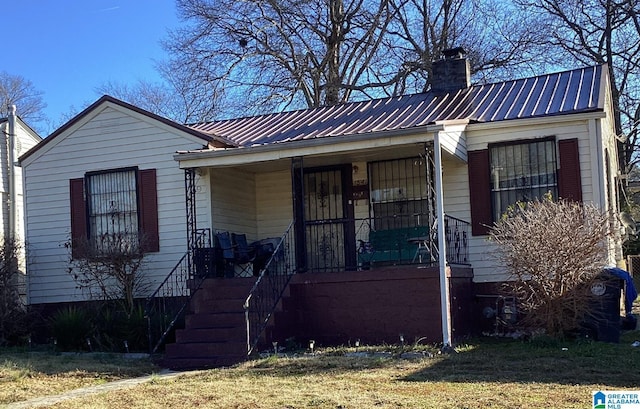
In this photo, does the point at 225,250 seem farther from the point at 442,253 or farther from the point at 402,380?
the point at 402,380

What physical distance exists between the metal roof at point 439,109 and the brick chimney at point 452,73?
229 millimetres

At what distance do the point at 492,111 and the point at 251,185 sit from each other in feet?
15.9

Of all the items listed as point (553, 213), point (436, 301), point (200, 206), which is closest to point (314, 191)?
point (200, 206)

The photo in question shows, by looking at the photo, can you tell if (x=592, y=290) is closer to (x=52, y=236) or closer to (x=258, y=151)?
(x=258, y=151)

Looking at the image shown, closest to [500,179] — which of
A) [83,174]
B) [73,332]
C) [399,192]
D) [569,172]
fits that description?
[569,172]

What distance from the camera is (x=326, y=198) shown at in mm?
14531

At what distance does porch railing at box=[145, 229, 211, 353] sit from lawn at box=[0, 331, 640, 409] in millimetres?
1738

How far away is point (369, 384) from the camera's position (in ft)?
27.1

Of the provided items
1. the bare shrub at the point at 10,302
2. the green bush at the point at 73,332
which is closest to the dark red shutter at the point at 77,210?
the bare shrub at the point at 10,302

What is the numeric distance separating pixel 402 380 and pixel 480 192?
17.3 feet

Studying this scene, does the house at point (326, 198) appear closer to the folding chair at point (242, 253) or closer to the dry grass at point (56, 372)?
the folding chair at point (242, 253)

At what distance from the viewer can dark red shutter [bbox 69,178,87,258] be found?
1469 cm

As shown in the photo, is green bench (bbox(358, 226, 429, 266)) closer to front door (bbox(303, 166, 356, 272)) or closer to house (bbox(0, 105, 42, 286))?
front door (bbox(303, 166, 356, 272))

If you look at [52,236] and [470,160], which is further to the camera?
[52,236]
